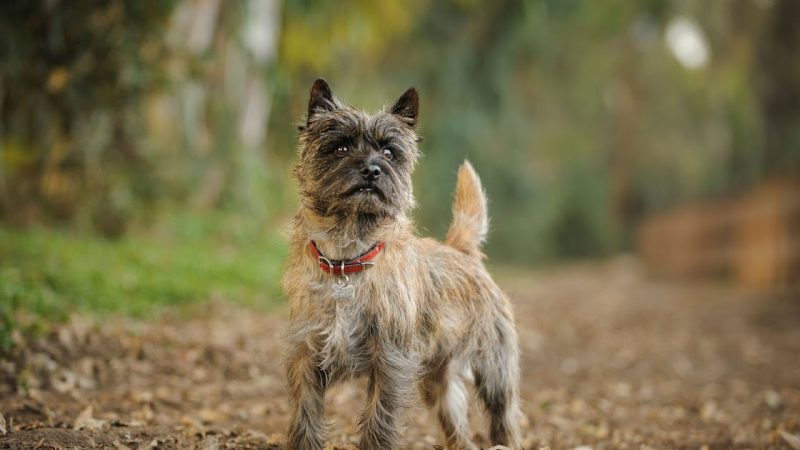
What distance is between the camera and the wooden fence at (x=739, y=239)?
42.8 ft

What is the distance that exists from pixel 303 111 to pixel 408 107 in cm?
256

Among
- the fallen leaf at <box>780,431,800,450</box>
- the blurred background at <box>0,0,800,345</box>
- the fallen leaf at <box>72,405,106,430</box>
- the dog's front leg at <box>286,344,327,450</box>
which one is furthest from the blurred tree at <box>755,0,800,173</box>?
the fallen leaf at <box>72,405,106,430</box>

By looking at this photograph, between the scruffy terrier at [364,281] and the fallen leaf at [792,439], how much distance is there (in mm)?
2224

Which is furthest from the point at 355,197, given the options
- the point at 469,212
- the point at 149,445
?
the point at 149,445

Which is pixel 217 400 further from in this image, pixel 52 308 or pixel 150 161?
pixel 150 161

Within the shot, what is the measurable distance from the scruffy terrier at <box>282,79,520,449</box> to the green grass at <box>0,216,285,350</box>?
2557 millimetres

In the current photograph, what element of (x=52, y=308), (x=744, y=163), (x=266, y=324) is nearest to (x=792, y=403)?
(x=266, y=324)

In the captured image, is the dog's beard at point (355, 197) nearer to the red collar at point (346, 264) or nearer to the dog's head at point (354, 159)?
the dog's head at point (354, 159)

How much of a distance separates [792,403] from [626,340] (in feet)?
12.2

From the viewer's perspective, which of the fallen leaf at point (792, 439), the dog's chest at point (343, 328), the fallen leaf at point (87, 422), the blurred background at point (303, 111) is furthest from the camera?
the blurred background at point (303, 111)

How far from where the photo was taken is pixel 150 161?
33.3 ft

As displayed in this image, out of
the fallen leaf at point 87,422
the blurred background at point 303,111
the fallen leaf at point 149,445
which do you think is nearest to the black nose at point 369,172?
the blurred background at point 303,111

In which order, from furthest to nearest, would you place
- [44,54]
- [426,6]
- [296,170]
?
[426,6], [44,54], [296,170]

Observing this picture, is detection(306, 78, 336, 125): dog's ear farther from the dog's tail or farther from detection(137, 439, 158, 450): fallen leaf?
detection(137, 439, 158, 450): fallen leaf
